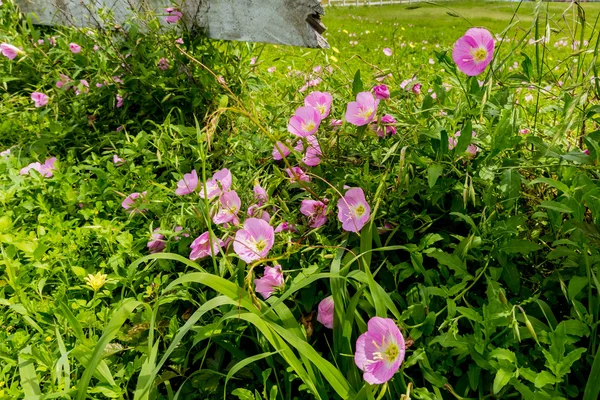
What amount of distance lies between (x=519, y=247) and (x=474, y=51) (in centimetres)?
45

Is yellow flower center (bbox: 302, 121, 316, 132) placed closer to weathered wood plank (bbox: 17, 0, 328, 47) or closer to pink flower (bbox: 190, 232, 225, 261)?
pink flower (bbox: 190, 232, 225, 261)

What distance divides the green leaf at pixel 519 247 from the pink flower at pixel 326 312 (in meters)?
0.40

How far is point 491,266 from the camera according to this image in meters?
1.20

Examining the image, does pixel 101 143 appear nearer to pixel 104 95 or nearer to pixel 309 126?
pixel 104 95

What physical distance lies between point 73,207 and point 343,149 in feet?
3.54

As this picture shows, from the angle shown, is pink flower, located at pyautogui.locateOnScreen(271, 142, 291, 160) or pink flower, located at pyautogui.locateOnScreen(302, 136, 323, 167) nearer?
pink flower, located at pyautogui.locateOnScreen(271, 142, 291, 160)

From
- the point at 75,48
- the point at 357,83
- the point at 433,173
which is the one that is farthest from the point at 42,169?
the point at 433,173

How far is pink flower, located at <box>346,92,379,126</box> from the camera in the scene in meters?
1.33

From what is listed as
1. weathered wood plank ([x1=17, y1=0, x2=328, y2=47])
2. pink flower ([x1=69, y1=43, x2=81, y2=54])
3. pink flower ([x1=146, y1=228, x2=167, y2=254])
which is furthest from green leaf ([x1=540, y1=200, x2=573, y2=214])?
pink flower ([x1=69, y1=43, x2=81, y2=54])

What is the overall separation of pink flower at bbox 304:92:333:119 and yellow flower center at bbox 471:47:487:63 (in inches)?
16.9

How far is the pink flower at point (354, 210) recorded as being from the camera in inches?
48.8

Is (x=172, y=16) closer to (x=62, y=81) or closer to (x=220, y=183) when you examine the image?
(x=62, y=81)

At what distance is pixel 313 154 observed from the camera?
151cm

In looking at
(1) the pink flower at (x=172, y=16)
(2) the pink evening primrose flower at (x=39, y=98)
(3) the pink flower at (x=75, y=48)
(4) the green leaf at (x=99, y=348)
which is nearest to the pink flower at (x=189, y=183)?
(4) the green leaf at (x=99, y=348)
